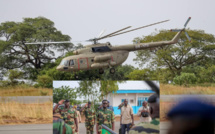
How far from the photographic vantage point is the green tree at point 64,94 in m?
10.8

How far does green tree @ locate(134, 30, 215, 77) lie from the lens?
44906mm

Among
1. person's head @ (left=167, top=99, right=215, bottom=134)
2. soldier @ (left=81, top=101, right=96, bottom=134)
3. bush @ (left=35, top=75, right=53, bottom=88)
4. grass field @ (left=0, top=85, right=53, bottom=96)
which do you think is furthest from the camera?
bush @ (left=35, top=75, right=53, bottom=88)

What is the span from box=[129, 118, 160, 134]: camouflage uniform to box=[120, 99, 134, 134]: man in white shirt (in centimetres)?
22

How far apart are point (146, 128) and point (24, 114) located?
45.0 feet

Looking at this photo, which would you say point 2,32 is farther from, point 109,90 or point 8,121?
point 109,90

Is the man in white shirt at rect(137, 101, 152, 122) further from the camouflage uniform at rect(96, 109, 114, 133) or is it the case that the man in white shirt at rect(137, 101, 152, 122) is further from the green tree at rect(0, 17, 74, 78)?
the green tree at rect(0, 17, 74, 78)

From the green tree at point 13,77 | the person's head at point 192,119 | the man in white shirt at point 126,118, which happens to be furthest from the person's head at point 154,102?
the green tree at point 13,77

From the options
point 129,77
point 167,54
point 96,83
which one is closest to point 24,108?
point 96,83

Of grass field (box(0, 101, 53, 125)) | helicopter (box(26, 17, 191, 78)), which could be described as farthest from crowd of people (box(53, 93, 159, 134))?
grass field (box(0, 101, 53, 125))

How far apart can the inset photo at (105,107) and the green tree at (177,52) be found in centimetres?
3312

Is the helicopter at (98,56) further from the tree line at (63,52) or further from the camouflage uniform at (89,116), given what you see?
the tree line at (63,52)

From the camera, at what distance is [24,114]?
23.1 metres

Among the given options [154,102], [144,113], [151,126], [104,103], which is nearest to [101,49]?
[154,102]

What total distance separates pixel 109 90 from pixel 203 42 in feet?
124
